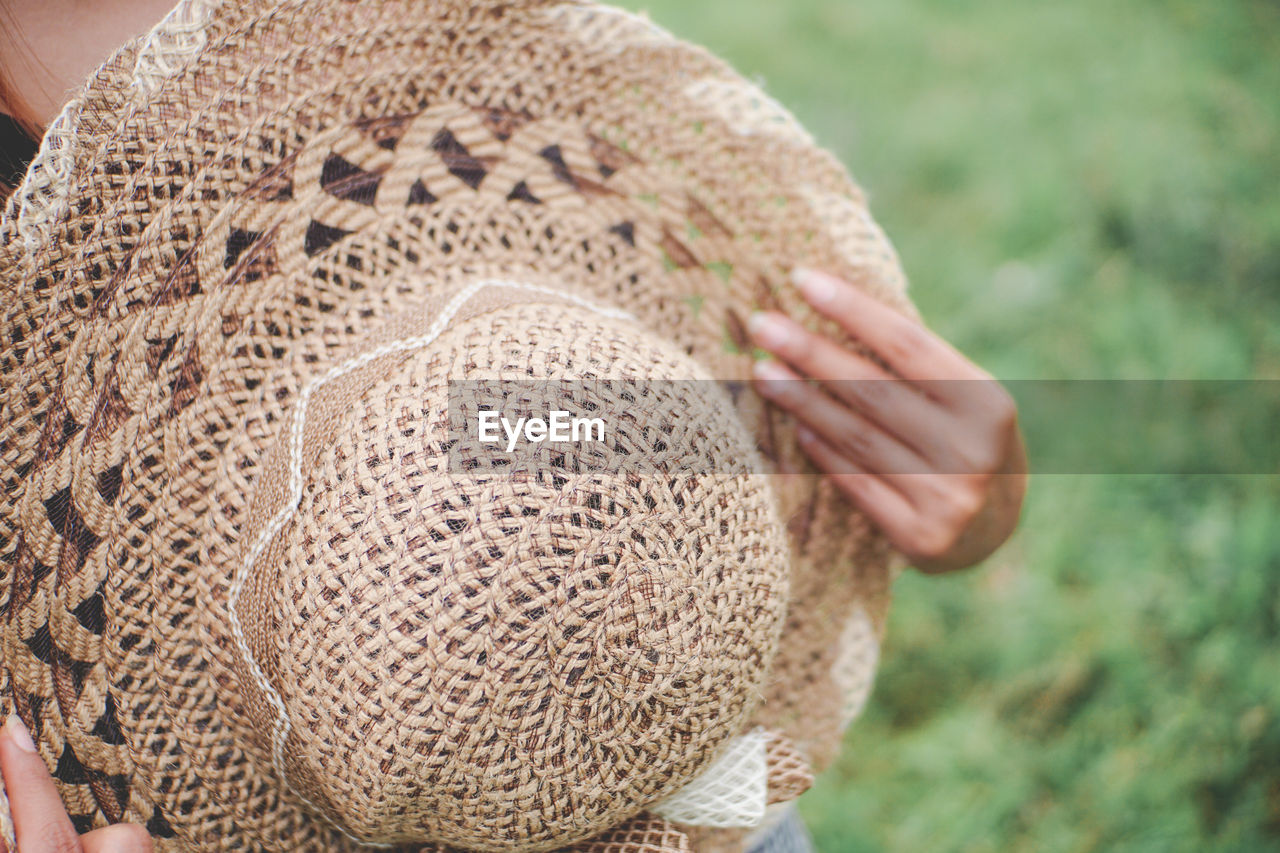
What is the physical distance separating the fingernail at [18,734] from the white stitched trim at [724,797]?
0.58m

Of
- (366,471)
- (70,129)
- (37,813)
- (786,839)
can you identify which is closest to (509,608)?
(366,471)

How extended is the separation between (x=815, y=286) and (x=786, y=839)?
0.85 m

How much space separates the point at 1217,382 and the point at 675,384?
2.63m

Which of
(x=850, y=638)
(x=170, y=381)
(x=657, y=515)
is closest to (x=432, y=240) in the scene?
(x=170, y=381)

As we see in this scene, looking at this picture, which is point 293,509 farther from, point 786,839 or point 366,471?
point 786,839

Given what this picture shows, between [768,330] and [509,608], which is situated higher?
[509,608]

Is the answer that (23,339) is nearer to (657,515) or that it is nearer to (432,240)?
(432,240)

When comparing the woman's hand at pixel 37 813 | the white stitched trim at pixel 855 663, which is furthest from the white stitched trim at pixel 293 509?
the white stitched trim at pixel 855 663

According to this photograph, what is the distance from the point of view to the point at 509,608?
2.15 feet

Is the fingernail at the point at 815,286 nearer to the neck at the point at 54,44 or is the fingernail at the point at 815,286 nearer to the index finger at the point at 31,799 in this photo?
the neck at the point at 54,44

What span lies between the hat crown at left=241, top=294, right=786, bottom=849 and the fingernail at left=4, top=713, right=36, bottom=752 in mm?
219

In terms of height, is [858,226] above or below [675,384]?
below

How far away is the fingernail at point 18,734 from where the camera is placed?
0.74 meters

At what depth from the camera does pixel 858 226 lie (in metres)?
1.07
